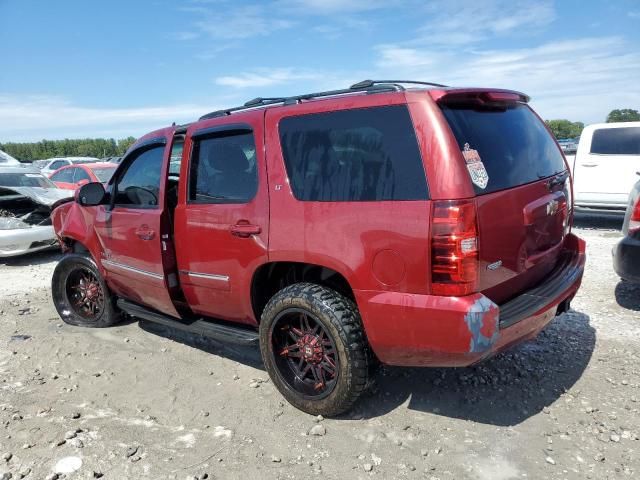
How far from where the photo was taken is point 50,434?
3.11 metres

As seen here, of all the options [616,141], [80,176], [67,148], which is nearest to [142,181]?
[616,141]

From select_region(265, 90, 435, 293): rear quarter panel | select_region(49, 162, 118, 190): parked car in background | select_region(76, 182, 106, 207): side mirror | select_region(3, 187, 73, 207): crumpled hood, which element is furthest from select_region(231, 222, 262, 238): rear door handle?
select_region(49, 162, 118, 190): parked car in background

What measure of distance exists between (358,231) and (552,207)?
1.32 metres

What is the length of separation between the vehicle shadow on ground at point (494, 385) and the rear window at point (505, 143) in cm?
141

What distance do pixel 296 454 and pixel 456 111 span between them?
210cm

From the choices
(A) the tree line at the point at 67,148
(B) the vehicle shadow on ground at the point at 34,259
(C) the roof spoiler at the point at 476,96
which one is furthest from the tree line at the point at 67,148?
(C) the roof spoiler at the point at 476,96

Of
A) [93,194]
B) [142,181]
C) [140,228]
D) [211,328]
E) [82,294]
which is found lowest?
[82,294]

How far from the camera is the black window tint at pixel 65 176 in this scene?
12.5m

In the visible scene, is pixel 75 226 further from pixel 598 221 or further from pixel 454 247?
pixel 598 221

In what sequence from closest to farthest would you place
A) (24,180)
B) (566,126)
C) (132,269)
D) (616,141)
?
(132,269) < (616,141) < (24,180) < (566,126)

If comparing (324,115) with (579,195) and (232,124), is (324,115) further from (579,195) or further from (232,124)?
(579,195)

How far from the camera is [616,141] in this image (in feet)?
29.1

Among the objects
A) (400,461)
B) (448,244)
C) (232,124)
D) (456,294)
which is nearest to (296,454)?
(400,461)

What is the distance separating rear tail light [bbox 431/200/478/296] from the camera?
247 centimetres
